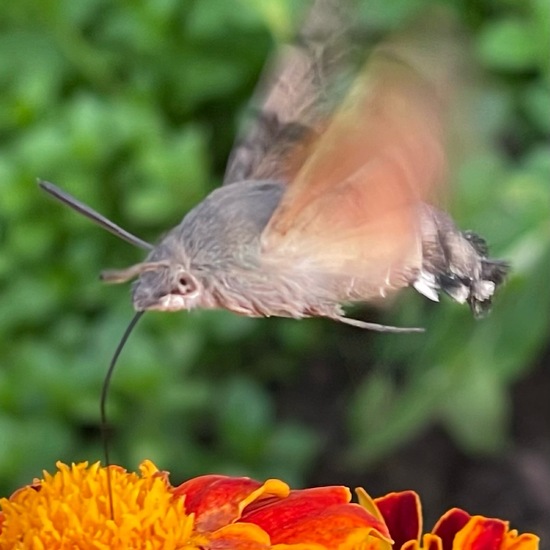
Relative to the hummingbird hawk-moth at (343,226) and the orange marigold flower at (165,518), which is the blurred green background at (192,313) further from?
the hummingbird hawk-moth at (343,226)

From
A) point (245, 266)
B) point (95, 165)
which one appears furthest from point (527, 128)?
point (245, 266)

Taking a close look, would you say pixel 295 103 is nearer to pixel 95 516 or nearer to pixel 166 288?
pixel 166 288

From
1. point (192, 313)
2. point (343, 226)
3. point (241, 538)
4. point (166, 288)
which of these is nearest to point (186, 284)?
point (166, 288)

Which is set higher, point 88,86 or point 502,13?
point 502,13

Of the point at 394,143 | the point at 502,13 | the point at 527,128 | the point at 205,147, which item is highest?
the point at 394,143

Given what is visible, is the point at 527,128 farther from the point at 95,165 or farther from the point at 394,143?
the point at 394,143
